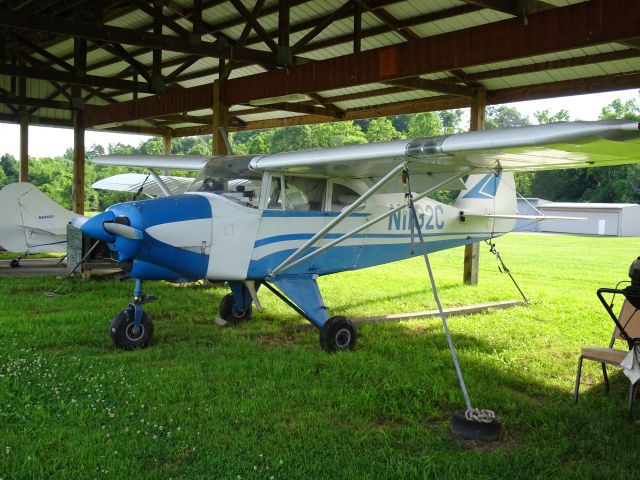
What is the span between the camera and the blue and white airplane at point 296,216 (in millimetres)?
5648

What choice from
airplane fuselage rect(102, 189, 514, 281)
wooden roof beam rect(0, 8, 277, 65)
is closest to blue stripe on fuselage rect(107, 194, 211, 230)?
airplane fuselage rect(102, 189, 514, 281)

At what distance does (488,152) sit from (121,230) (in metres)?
3.64

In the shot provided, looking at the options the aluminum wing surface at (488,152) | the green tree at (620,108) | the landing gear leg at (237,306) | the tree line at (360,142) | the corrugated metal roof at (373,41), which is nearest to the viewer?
the aluminum wing surface at (488,152)

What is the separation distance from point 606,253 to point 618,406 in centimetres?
2087

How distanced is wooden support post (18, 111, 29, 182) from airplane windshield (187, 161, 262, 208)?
1357 cm

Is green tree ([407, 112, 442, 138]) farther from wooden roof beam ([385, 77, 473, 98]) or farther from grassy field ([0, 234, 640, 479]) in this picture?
grassy field ([0, 234, 640, 479])

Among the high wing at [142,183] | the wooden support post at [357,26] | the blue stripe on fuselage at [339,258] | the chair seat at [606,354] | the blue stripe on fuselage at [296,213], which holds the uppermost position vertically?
the wooden support post at [357,26]

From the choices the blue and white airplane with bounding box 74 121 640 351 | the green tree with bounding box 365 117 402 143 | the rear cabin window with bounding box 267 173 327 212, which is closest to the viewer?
the blue and white airplane with bounding box 74 121 640 351

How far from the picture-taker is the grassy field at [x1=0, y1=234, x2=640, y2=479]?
3713mm

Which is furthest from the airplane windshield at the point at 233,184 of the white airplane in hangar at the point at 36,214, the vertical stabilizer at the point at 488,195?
the white airplane in hangar at the point at 36,214

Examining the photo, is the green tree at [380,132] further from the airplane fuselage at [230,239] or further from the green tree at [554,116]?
Answer: the airplane fuselage at [230,239]

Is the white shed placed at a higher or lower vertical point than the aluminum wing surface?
lower

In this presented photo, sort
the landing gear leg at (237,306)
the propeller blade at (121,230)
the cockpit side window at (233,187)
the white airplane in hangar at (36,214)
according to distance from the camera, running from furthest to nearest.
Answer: the white airplane in hangar at (36,214)
the landing gear leg at (237,306)
the cockpit side window at (233,187)
the propeller blade at (121,230)

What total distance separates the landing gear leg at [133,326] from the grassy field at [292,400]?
7.9 inches
